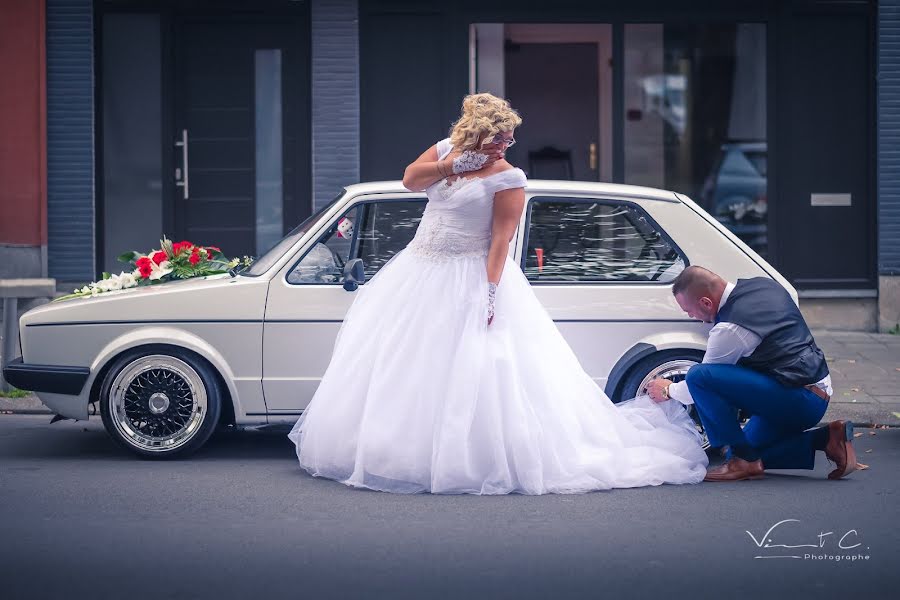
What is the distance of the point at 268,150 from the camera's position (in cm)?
1367

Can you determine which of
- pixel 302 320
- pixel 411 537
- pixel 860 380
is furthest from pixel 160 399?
pixel 860 380

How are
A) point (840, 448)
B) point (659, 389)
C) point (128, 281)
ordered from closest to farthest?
point (840, 448) < point (659, 389) < point (128, 281)

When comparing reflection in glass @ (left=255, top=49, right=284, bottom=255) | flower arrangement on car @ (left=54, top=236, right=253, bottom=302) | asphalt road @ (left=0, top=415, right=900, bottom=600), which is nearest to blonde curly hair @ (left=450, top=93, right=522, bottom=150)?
asphalt road @ (left=0, top=415, right=900, bottom=600)

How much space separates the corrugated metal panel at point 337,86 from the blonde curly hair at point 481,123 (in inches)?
259

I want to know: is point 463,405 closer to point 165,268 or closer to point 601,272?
point 601,272

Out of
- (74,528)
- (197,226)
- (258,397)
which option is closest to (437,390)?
(258,397)

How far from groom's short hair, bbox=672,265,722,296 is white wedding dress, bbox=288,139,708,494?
0.70m

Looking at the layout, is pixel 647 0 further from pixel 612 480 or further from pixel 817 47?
pixel 612 480

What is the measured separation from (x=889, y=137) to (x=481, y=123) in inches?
310

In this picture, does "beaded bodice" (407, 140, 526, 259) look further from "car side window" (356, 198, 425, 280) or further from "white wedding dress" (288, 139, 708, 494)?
"car side window" (356, 198, 425, 280)

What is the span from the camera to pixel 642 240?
7.63 meters

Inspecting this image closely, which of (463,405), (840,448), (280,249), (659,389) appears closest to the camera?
(463,405)

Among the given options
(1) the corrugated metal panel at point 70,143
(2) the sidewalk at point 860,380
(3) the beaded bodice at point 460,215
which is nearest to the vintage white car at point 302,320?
(3) the beaded bodice at point 460,215
